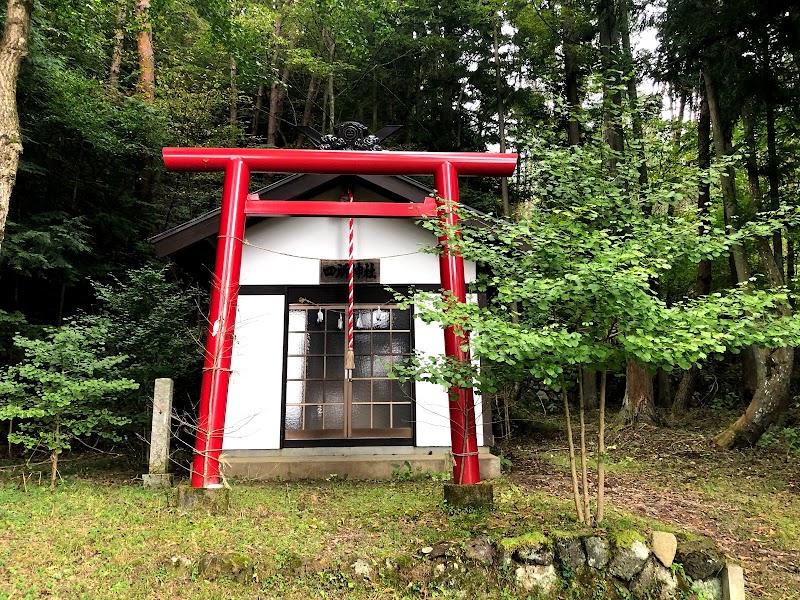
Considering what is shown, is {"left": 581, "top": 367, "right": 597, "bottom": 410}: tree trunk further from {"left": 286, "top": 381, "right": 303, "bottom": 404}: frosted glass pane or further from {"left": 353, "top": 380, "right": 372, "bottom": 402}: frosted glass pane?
{"left": 286, "top": 381, "right": 303, "bottom": 404}: frosted glass pane

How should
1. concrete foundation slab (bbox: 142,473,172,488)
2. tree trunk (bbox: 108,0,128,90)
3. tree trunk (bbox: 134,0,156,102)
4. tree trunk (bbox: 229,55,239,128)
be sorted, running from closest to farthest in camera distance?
1. concrete foundation slab (bbox: 142,473,172,488)
2. tree trunk (bbox: 134,0,156,102)
3. tree trunk (bbox: 108,0,128,90)
4. tree trunk (bbox: 229,55,239,128)

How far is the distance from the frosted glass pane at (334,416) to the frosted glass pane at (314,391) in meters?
0.18

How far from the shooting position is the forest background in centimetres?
359

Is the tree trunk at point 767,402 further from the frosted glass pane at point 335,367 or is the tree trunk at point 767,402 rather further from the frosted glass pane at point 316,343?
the frosted glass pane at point 316,343

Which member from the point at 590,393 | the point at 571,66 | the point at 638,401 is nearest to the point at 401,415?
the point at 638,401

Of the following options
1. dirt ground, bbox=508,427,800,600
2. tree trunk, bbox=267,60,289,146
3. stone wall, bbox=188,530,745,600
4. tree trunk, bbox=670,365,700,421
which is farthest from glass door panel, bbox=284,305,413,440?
tree trunk, bbox=267,60,289,146

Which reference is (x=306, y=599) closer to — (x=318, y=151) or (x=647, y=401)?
(x=318, y=151)

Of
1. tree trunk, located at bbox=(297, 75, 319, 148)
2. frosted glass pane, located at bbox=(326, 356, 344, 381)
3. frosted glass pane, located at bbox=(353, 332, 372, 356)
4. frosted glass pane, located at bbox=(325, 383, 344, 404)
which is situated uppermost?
tree trunk, located at bbox=(297, 75, 319, 148)

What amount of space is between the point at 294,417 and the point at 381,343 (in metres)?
1.59

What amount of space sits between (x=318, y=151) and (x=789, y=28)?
6.84 m

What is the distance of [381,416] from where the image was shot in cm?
710

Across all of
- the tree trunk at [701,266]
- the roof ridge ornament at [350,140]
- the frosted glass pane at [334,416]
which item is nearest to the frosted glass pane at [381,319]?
the frosted glass pane at [334,416]

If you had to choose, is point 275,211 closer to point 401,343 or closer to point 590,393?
point 401,343

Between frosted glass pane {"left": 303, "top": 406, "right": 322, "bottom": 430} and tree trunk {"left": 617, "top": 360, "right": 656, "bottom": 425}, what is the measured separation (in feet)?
21.0
